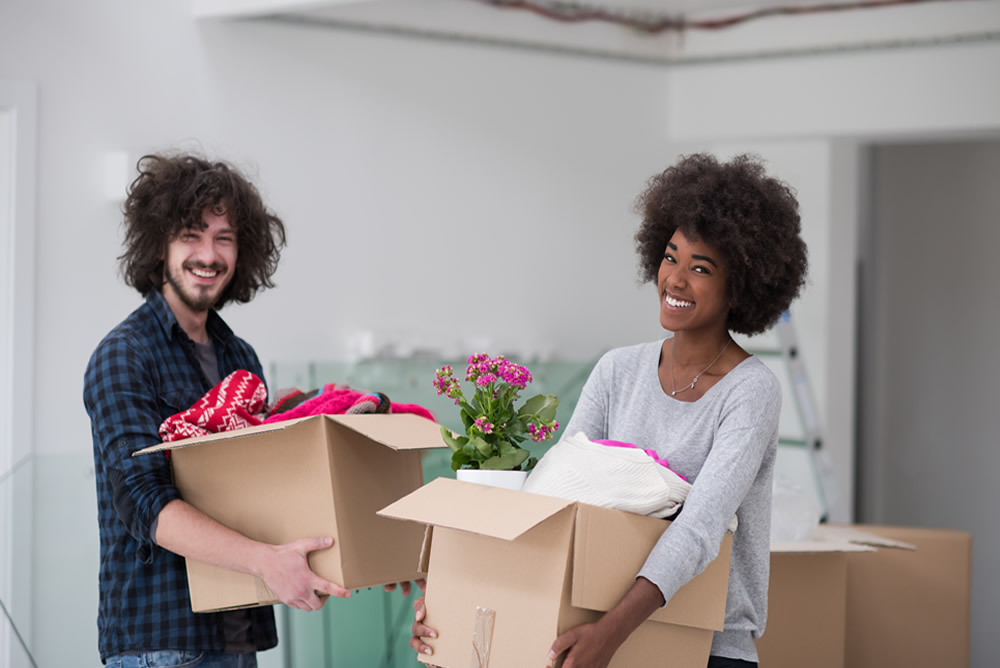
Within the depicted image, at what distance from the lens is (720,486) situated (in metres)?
1.36

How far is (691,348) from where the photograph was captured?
155 centimetres

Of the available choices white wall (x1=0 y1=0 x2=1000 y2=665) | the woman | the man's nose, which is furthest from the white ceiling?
the woman

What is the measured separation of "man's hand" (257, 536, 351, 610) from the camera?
4.93 feet

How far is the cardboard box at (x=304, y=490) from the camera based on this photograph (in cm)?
151

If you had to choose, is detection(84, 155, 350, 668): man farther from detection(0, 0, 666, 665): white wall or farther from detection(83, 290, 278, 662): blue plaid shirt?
detection(0, 0, 666, 665): white wall

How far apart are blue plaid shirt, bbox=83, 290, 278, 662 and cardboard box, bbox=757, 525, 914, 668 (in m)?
1.25

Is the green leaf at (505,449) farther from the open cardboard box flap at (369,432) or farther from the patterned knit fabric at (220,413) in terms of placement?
the patterned knit fabric at (220,413)

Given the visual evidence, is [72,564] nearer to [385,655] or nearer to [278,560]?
[385,655]

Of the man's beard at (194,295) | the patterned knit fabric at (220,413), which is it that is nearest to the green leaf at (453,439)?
the patterned knit fabric at (220,413)

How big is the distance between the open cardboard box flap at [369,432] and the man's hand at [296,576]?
0.17 m

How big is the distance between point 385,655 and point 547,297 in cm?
175

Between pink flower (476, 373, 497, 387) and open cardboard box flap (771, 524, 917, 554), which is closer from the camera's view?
pink flower (476, 373, 497, 387)

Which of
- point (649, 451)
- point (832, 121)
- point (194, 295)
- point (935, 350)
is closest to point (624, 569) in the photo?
point (649, 451)

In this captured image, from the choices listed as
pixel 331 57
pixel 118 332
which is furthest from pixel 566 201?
pixel 118 332
